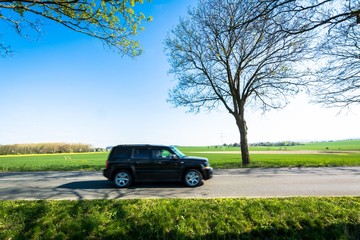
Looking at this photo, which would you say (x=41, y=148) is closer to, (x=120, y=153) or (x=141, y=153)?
(x=120, y=153)

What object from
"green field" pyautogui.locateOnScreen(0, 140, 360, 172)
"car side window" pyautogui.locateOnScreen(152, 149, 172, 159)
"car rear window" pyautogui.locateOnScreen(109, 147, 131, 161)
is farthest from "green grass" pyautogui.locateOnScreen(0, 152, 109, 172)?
"car side window" pyautogui.locateOnScreen(152, 149, 172, 159)

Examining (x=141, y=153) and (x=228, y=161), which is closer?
(x=141, y=153)

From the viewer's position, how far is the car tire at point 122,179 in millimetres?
9204

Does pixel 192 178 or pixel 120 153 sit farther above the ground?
pixel 120 153

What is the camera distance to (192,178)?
9.30 m

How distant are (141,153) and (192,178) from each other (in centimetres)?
237

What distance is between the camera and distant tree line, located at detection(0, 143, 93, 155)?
58.4 m

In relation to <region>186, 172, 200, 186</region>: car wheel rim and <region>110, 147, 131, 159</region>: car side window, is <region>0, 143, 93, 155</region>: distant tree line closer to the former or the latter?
<region>110, 147, 131, 159</region>: car side window

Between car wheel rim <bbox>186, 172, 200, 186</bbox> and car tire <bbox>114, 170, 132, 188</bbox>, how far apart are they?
2.37 m

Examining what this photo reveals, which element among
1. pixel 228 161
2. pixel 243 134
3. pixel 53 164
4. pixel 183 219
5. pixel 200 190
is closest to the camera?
pixel 183 219

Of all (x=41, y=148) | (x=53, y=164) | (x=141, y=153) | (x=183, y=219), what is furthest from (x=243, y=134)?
(x=41, y=148)

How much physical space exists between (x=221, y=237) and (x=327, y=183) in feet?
21.5

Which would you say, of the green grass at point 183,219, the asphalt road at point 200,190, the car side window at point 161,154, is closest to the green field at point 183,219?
the green grass at point 183,219

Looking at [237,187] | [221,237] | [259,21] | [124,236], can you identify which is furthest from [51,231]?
[259,21]
